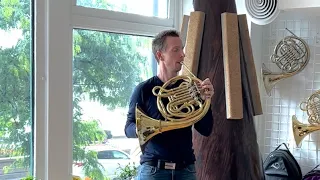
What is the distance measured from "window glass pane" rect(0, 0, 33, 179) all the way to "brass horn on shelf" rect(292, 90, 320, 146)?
1.60 m

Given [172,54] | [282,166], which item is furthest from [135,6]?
[282,166]

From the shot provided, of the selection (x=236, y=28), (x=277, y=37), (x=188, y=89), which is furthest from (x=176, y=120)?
(x=277, y=37)

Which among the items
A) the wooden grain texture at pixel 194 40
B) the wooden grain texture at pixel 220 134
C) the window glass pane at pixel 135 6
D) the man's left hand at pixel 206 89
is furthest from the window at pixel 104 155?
the man's left hand at pixel 206 89

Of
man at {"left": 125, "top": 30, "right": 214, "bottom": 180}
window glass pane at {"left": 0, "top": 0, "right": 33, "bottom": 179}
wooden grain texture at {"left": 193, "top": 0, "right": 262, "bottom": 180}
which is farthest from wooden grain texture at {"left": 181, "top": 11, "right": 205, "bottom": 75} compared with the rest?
window glass pane at {"left": 0, "top": 0, "right": 33, "bottom": 179}

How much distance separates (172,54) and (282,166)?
50.8 inches

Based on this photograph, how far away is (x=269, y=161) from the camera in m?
2.98

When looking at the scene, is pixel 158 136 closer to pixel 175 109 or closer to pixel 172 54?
pixel 175 109

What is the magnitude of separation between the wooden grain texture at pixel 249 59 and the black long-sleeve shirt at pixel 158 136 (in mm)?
660

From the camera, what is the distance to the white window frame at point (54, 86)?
2.42 m

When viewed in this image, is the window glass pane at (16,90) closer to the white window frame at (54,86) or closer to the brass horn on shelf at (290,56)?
the white window frame at (54,86)

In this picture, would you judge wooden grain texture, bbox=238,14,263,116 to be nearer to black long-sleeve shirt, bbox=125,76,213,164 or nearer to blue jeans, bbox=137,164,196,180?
black long-sleeve shirt, bbox=125,76,213,164

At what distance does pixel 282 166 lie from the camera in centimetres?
291

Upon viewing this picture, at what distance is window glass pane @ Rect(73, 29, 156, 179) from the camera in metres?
2.72

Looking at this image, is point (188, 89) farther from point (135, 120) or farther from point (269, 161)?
point (269, 161)
